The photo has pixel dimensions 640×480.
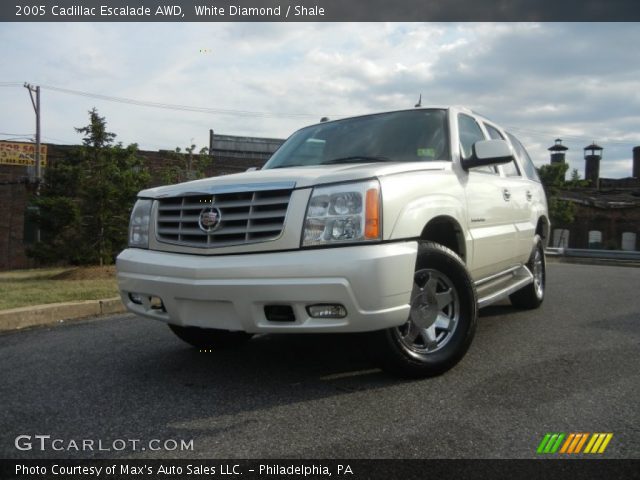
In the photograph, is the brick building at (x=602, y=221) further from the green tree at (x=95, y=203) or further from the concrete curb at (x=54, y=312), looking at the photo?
the concrete curb at (x=54, y=312)

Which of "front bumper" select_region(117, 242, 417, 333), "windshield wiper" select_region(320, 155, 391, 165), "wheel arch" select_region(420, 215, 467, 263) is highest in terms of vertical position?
"windshield wiper" select_region(320, 155, 391, 165)

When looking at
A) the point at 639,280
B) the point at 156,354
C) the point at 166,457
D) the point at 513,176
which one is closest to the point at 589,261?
the point at 639,280

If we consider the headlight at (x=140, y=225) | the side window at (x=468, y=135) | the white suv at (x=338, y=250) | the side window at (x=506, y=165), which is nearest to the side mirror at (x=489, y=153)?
the white suv at (x=338, y=250)

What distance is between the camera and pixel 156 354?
4055mm

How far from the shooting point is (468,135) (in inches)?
174

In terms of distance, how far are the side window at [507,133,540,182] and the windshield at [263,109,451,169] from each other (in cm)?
208

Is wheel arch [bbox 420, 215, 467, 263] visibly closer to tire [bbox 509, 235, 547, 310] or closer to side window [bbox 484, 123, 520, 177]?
side window [bbox 484, 123, 520, 177]

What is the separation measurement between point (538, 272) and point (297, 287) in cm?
410

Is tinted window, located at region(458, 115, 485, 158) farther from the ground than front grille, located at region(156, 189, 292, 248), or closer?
farther from the ground

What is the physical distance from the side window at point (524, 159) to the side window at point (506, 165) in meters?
0.32

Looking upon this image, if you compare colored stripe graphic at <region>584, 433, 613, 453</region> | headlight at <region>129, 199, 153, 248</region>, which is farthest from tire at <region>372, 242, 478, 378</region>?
headlight at <region>129, 199, 153, 248</region>

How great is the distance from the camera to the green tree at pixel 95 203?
35.0ft

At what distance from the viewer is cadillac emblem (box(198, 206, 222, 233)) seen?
10.1ft
